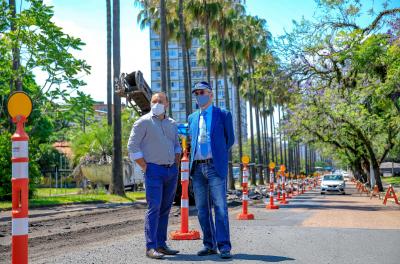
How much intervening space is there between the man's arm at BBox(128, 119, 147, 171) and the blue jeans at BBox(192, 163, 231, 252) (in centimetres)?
73

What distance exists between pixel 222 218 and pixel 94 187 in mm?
30452

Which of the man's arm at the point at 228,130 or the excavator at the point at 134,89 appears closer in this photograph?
the man's arm at the point at 228,130

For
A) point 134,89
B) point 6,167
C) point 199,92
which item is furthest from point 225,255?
point 6,167

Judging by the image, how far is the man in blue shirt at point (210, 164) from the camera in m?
6.46

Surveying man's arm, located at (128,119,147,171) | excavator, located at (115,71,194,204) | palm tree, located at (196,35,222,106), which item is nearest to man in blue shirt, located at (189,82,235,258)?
man's arm, located at (128,119,147,171)

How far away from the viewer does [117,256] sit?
6.41 m

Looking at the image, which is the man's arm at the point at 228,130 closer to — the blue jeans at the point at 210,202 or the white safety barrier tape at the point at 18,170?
the blue jeans at the point at 210,202

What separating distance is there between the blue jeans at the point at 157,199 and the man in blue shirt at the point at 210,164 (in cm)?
33

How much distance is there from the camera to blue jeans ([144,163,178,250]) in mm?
6355

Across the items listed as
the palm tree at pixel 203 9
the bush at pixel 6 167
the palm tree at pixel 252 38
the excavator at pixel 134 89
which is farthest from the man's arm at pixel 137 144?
the palm tree at pixel 252 38

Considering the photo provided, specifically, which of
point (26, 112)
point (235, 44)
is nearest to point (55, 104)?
point (26, 112)

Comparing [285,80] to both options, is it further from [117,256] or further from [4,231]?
[117,256]

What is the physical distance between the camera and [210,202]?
6.84 m

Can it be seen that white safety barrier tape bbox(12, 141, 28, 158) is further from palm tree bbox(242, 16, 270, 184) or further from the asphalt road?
palm tree bbox(242, 16, 270, 184)
